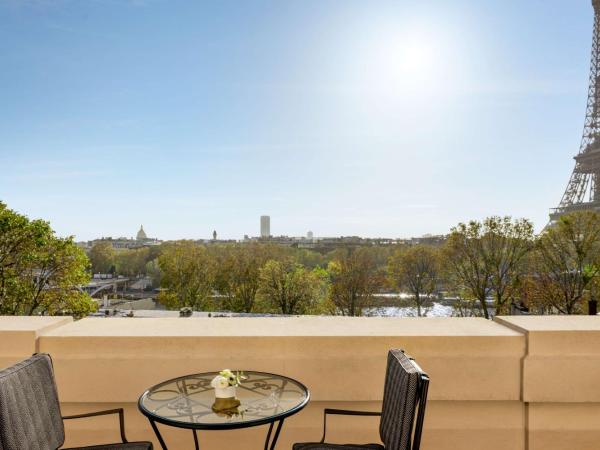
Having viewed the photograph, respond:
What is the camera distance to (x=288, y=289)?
3172cm

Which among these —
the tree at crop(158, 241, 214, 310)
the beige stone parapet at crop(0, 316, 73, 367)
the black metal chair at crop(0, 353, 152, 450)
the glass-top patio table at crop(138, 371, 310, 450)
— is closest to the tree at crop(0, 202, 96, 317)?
the tree at crop(158, 241, 214, 310)

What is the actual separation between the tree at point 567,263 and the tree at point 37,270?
21310 mm

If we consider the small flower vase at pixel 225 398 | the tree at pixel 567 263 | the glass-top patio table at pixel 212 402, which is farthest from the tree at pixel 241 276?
the small flower vase at pixel 225 398

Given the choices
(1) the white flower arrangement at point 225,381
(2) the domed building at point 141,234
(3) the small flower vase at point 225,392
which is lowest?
(3) the small flower vase at point 225,392

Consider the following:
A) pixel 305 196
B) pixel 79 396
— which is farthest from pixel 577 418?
pixel 305 196

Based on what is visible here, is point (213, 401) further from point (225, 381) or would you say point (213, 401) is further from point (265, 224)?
point (265, 224)

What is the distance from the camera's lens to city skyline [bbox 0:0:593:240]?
18.4 m

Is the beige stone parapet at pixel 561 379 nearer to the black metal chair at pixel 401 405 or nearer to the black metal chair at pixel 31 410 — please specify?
the black metal chair at pixel 401 405

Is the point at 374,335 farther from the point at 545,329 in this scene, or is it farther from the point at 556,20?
the point at 556,20

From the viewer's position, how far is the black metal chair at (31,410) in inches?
83.9

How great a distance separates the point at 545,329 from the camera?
113 inches

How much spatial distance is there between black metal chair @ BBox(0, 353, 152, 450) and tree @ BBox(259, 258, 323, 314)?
95.2 ft

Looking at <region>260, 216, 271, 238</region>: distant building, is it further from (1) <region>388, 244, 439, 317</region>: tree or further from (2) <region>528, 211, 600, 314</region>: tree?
(2) <region>528, 211, 600, 314</region>: tree

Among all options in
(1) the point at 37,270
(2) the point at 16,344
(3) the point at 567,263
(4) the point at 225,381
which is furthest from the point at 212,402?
(3) the point at 567,263
